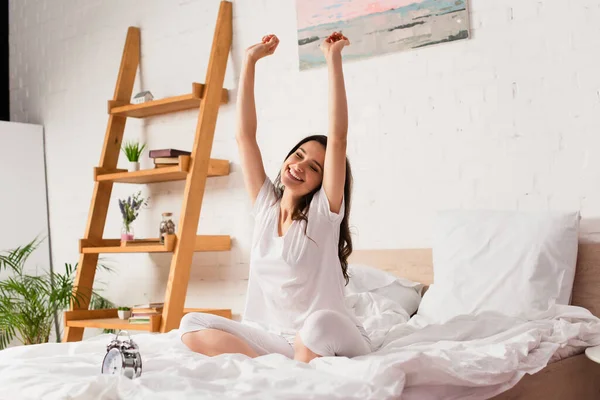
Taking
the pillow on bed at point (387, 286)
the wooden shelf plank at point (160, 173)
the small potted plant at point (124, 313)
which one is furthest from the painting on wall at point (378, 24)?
the small potted plant at point (124, 313)

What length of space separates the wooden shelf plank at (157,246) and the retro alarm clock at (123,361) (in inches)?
74.8

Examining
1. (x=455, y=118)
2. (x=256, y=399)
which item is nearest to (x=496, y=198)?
(x=455, y=118)

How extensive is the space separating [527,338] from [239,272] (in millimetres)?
1966

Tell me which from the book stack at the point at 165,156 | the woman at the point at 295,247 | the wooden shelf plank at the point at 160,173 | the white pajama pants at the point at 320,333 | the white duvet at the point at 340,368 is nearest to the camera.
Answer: the white duvet at the point at 340,368

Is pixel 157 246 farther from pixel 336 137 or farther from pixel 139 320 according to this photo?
pixel 336 137

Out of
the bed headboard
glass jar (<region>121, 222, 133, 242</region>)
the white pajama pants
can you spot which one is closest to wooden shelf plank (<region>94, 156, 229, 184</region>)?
glass jar (<region>121, 222, 133, 242</region>)

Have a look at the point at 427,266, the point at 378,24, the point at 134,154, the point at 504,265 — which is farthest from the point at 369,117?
the point at 134,154

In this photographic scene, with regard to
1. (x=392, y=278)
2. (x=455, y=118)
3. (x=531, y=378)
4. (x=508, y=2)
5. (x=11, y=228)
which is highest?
(x=508, y=2)

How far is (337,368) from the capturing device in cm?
168

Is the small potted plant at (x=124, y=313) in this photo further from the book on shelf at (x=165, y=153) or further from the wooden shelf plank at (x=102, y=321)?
the book on shelf at (x=165, y=153)

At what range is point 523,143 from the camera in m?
2.96

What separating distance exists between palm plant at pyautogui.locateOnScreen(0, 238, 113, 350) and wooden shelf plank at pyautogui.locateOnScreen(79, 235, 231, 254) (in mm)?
205

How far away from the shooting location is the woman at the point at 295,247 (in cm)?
200

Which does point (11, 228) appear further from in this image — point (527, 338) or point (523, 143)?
point (527, 338)
